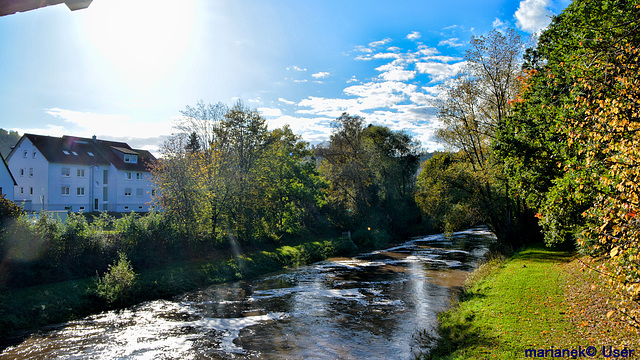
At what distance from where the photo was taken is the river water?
37.7 feet

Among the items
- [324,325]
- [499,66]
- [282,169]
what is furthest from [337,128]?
[324,325]

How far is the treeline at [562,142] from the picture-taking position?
5508 millimetres

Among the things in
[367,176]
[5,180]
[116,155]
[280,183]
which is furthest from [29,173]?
[367,176]

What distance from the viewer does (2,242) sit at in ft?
50.8

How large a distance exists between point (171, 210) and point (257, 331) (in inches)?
540

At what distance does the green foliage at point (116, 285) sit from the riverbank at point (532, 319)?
1376 cm

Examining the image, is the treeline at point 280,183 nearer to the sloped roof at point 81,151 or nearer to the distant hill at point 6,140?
the sloped roof at point 81,151

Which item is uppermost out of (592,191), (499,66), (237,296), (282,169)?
(499,66)

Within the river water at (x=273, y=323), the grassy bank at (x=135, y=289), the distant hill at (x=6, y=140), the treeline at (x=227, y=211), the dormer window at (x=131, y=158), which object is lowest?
the river water at (x=273, y=323)

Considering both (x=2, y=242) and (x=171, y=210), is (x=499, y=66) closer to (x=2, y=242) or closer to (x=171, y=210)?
(x=171, y=210)

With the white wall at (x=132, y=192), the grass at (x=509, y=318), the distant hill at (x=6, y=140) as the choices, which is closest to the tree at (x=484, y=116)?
the grass at (x=509, y=318)

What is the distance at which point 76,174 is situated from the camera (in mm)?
45562

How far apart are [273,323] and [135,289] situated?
780 cm

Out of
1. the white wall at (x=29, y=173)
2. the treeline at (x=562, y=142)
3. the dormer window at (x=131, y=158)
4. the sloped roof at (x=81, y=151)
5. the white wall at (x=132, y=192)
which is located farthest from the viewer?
the dormer window at (x=131, y=158)
